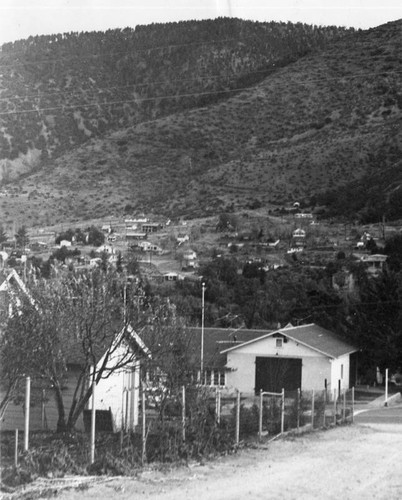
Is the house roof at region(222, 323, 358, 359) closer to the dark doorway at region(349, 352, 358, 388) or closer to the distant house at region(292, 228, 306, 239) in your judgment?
the dark doorway at region(349, 352, 358, 388)

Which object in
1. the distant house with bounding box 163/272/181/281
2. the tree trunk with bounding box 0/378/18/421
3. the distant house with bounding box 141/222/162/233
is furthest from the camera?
the distant house with bounding box 141/222/162/233

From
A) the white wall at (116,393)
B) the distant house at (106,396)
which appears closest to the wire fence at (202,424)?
the white wall at (116,393)

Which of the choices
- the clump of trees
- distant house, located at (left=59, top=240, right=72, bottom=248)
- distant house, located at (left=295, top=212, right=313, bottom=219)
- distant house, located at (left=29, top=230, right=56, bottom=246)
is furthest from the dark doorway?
distant house, located at (left=295, top=212, right=313, bottom=219)

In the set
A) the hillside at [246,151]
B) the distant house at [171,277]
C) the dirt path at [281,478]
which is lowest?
the dirt path at [281,478]

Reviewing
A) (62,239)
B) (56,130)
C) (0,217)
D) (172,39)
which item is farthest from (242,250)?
(172,39)

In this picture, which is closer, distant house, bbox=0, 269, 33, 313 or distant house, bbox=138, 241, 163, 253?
distant house, bbox=0, 269, 33, 313

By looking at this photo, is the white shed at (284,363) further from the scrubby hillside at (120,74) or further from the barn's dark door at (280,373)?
the scrubby hillside at (120,74)

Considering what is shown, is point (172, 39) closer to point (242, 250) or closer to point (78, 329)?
point (242, 250)
